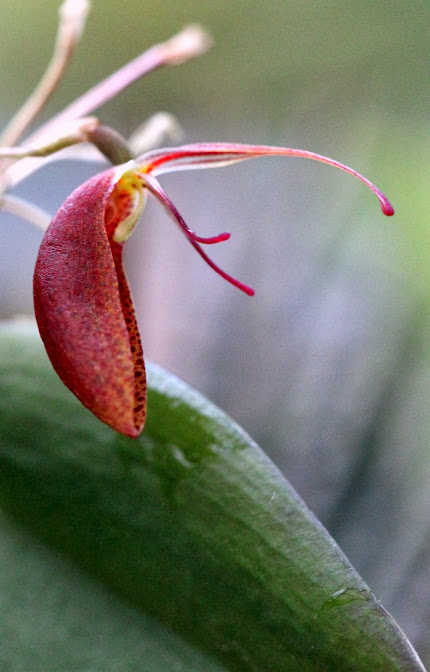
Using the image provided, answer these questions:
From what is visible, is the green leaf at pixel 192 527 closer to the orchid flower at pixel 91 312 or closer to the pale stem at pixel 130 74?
the orchid flower at pixel 91 312

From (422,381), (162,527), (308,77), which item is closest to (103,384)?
(162,527)

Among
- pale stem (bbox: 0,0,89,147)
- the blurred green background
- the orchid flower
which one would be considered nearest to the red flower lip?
the orchid flower

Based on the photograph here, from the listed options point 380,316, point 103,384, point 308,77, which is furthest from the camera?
point 308,77

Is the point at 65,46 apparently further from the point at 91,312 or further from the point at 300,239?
the point at 300,239

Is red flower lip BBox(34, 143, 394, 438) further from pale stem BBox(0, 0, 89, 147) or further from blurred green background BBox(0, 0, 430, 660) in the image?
blurred green background BBox(0, 0, 430, 660)

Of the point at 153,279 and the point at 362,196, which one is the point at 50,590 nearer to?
the point at 362,196
